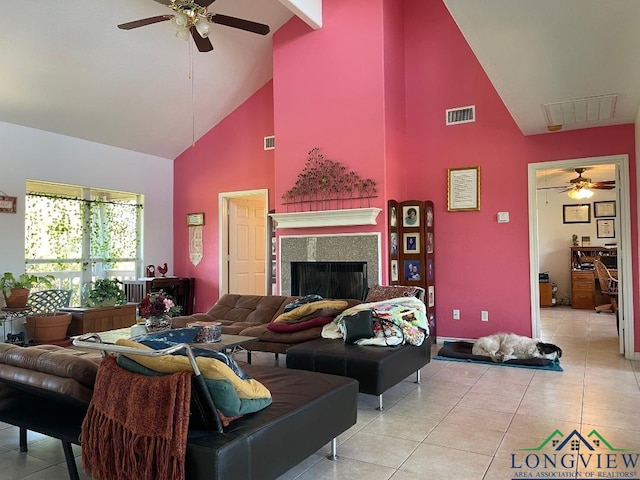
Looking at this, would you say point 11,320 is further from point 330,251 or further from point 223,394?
point 223,394

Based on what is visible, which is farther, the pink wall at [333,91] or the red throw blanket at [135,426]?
the pink wall at [333,91]

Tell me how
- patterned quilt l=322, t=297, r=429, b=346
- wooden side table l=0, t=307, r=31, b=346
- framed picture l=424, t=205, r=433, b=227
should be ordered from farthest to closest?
framed picture l=424, t=205, r=433, b=227 < wooden side table l=0, t=307, r=31, b=346 < patterned quilt l=322, t=297, r=429, b=346

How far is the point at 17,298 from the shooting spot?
5.34 m

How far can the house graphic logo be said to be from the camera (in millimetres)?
2391

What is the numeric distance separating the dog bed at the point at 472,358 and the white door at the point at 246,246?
3.62m

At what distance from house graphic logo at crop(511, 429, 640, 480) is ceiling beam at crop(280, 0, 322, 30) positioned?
4.92 meters

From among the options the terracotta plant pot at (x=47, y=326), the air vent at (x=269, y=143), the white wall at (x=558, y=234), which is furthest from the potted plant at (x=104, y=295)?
the white wall at (x=558, y=234)

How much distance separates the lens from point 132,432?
5.91ft

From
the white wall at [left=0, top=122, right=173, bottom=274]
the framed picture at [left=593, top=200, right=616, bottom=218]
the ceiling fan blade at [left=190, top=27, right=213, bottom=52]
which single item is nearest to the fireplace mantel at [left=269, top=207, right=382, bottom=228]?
the ceiling fan blade at [left=190, top=27, right=213, bottom=52]

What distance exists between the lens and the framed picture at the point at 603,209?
30.2 feet

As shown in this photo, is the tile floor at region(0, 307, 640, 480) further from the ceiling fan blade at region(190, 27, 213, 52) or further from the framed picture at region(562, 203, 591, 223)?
the framed picture at region(562, 203, 591, 223)

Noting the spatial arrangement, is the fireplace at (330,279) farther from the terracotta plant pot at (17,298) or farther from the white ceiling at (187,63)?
the terracotta plant pot at (17,298)

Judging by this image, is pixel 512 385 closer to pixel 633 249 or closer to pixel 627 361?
pixel 627 361

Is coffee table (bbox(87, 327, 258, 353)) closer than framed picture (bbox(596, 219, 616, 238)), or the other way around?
coffee table (bbox(87, 327, 258, 353))
